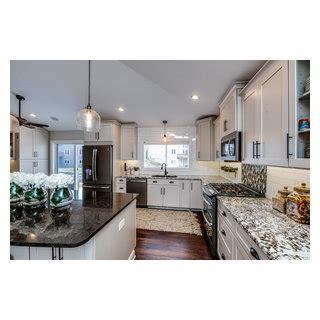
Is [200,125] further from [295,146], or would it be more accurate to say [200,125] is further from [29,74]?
[29,74]

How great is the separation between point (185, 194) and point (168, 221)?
953mm

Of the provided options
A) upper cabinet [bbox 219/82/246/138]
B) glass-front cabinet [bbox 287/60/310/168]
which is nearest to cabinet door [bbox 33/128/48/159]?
upper cabinet [bbox 219/82/246/138]

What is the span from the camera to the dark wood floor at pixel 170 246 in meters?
2.25

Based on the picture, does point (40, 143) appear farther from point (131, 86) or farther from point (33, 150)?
point (131, 86)

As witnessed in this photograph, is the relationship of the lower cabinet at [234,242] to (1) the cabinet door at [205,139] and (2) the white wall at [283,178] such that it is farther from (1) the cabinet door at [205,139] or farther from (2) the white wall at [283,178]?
(1) the cabinet door at [205,139]

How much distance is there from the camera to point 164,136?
4.75 meters

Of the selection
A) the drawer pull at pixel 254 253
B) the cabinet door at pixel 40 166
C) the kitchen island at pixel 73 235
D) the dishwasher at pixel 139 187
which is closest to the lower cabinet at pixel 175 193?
the dishwasher at pixel 139 187

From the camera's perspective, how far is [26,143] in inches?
189

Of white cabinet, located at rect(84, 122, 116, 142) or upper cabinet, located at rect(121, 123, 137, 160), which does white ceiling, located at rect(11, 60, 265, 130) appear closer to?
white cabinet, located at rect(84, 122, 116, 142)

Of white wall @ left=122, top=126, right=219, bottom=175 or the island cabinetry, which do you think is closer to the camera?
the island cabinetry

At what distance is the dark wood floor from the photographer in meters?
2.25

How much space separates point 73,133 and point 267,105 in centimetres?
546

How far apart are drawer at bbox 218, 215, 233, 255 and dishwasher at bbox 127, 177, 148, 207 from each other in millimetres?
2591
